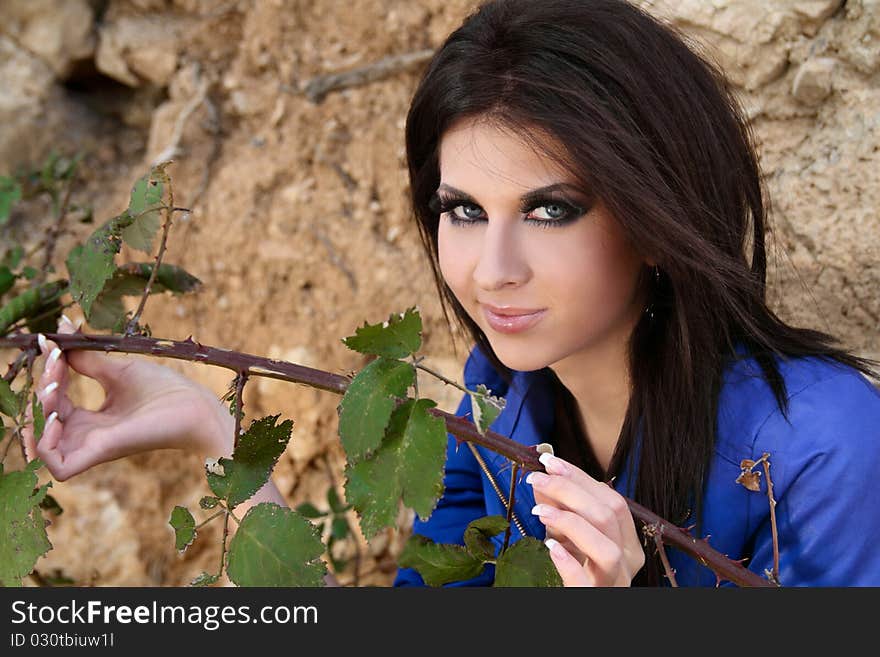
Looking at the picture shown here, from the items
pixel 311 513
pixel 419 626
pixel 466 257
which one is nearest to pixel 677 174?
pixel 466 257

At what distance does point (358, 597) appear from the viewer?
1207 mm

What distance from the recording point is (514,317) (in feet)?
4.61

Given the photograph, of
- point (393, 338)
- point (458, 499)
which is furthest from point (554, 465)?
point (458, 499)

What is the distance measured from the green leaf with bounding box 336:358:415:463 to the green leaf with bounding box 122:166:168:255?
530 millimetres

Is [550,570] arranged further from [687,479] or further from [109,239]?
[109,239]

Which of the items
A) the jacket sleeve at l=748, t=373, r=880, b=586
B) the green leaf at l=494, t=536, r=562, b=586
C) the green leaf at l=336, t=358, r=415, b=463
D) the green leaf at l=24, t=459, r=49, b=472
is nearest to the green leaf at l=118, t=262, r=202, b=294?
the green leaf at l=24, t=459, r=49, b=472

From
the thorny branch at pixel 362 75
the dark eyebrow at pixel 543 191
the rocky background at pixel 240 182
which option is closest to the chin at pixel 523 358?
the dark eyebrow at pixel 543 191

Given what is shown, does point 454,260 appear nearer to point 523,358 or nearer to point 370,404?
point 523,358

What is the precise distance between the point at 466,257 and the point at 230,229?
54.0 inches

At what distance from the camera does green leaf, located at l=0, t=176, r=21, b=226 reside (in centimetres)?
223

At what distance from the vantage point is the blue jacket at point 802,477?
140 cm

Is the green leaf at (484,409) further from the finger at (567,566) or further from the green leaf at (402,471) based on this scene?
the finger at (567,566)

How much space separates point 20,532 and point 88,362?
39 centimetres

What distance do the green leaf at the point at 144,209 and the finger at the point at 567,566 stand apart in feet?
2.48
